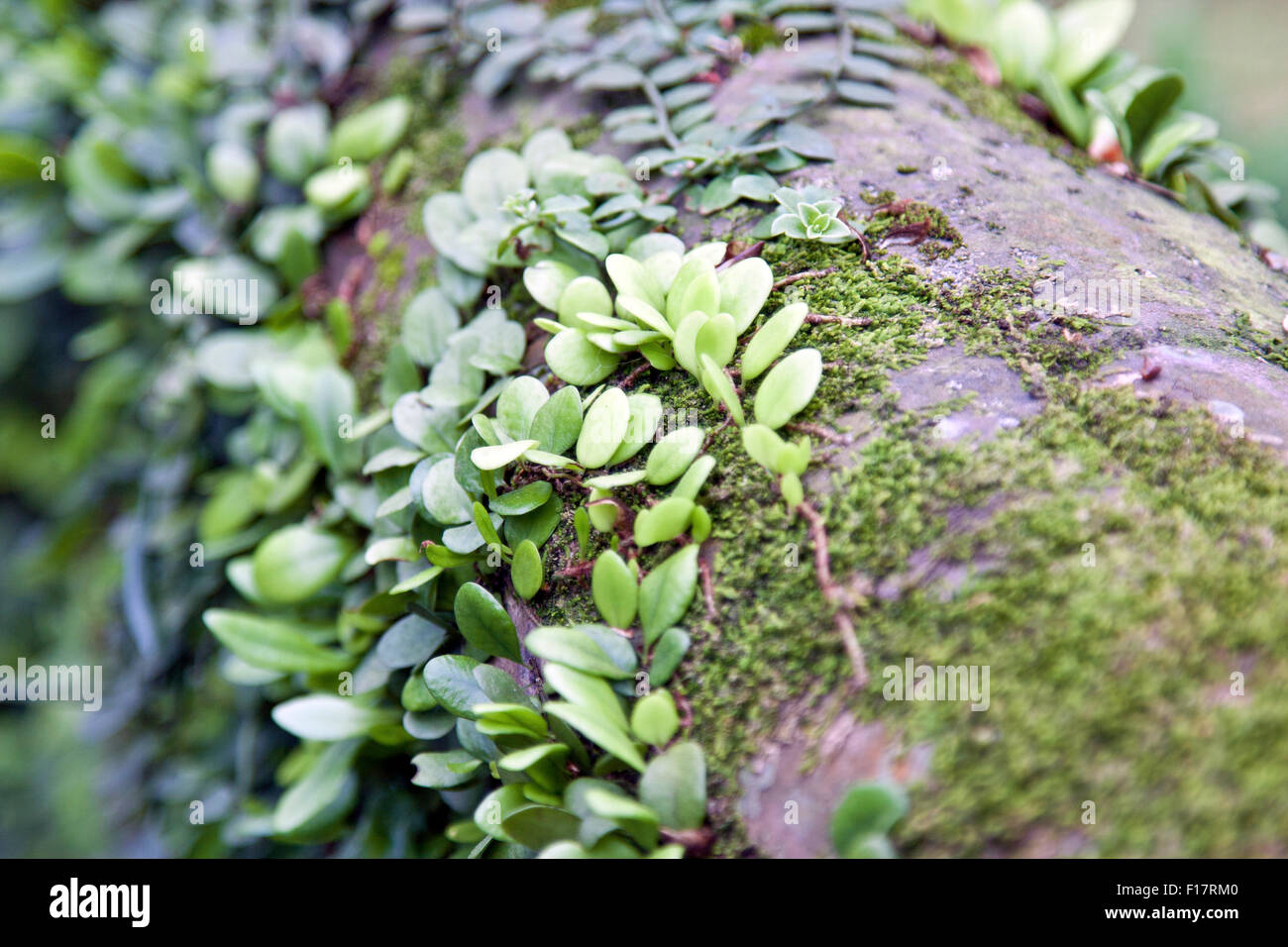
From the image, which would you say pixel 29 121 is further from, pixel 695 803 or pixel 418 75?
pixel 695 803

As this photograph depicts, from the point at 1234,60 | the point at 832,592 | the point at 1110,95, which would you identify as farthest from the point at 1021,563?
the point at 1234,60

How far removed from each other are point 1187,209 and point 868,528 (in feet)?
4.04

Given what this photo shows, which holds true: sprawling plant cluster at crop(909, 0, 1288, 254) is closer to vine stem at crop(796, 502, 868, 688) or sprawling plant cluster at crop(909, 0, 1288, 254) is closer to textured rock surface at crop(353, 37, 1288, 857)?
textured rock surface at crop(353, 37, 1288, 857)

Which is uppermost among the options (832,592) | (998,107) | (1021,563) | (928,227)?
(998,107)

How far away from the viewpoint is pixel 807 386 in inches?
42.7

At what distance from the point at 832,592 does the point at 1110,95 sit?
1587 mm

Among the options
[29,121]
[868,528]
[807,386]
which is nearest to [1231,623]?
[868,528]

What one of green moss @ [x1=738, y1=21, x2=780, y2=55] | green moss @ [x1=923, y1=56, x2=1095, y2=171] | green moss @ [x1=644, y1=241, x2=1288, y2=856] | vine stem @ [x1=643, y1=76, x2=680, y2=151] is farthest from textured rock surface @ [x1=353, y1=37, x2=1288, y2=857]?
green moss @ [x1=738, y1=21, x2=780, y2=55]

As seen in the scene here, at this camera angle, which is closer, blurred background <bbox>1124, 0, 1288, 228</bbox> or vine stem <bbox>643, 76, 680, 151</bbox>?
vine stem <bbox>643, 76, 680, 151</bbox>

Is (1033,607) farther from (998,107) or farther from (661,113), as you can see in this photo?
(998,107)

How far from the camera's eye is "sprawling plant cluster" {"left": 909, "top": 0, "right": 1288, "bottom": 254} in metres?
1.68

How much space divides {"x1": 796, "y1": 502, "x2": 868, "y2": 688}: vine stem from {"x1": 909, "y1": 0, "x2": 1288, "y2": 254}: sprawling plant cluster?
127 cm

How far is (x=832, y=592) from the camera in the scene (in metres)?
0.99
